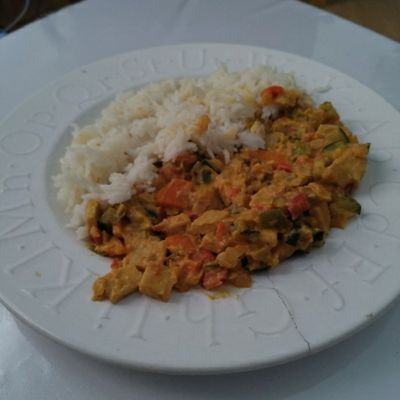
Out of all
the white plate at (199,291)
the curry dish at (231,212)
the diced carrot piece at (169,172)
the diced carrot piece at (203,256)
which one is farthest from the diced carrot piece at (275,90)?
the diced carrot piece at (203,256)

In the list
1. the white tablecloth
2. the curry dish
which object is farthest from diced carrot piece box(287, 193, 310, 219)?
the white tablecloth

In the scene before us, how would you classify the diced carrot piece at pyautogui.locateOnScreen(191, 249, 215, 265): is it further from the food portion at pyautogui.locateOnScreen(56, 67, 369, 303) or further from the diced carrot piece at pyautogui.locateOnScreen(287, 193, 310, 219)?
the diced carrot piece at pyautogui.locateOnScreen(287, 193, 310, 219)

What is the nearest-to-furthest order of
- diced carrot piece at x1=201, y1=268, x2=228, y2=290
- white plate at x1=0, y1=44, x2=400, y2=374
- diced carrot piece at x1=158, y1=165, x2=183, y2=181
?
1. white plate at x1=0, y1=44, x2=400, y2=374
2. diced carrot piece at x1=201, y1=268, x2=228, y2=290
3. diced carrot piece at x1=158, y1=165, x2=183, y2=181

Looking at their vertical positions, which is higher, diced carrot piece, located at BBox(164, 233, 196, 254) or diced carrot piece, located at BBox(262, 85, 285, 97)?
diced carrot piece, located at BBox(262, 85, 285, 97)

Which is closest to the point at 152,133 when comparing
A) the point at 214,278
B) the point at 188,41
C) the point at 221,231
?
the point at 221,231

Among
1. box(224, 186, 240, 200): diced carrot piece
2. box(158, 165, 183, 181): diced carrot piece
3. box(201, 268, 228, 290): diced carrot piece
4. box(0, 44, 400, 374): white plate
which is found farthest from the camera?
box(158, 165, 183, 181): diced carrot piece

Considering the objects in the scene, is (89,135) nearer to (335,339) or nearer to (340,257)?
(340,257)

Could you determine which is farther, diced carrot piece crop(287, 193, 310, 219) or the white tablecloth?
Answer: diced carrot piece crop(287, 193, 310, 219)

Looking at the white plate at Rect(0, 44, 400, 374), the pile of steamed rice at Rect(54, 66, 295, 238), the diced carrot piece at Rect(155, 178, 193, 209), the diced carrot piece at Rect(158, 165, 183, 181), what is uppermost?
the pile of steamed rice at Rect(54, 66, 295, 238)
